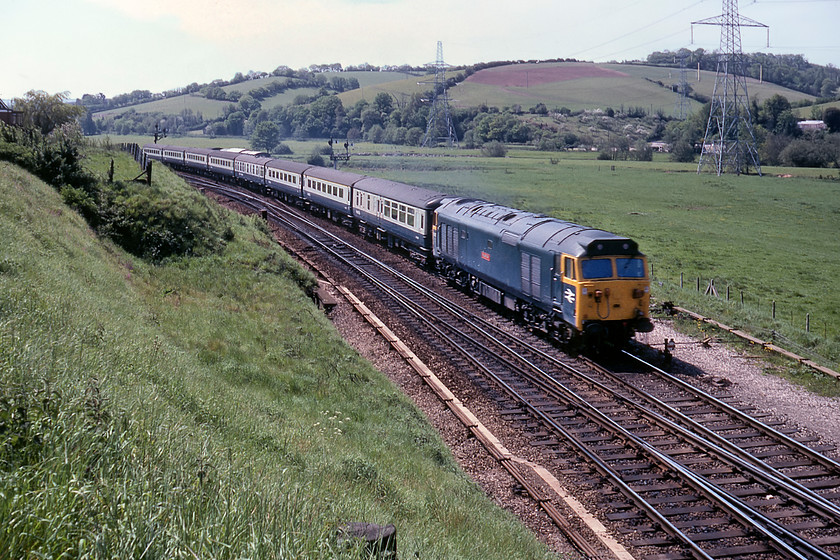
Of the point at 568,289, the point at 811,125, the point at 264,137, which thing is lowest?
the point at 568,289

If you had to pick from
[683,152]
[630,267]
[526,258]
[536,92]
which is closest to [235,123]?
[536,92]

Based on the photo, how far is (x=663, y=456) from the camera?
13586mm

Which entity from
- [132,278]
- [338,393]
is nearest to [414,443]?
[338,393]

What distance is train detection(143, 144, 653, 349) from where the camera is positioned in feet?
64.1

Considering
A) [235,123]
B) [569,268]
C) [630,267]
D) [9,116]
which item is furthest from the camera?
[235,123]

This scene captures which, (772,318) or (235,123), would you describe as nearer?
(772,318)

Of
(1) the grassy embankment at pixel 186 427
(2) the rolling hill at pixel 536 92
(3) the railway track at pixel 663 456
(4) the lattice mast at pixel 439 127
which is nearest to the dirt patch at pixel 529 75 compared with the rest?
(2) the rolling hill at pixel 536 92

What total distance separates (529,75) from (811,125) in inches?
3370

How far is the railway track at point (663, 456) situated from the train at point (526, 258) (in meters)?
Answer: 1.22

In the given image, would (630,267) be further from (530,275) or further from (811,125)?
(811,125)

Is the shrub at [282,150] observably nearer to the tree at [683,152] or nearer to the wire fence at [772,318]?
the tree at [683,152]

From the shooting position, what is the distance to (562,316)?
2034 cm

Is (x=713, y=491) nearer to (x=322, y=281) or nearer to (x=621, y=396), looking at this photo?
(x=621, y=396)

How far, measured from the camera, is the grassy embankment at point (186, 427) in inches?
187
